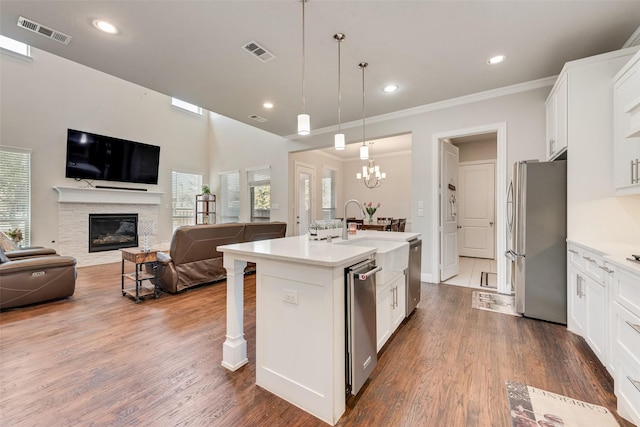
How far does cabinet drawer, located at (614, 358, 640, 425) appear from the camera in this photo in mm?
1367

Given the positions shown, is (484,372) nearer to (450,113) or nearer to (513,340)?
(513,340)

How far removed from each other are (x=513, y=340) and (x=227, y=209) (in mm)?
7202

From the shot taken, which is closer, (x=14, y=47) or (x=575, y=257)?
(x=575, y=257)

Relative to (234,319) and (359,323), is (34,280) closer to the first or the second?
(234,319)

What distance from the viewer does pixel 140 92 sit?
675 centimetres

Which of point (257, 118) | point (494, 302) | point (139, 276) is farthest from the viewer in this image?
point (257, 118)

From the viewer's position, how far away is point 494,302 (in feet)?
11.2

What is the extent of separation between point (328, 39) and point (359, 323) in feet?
8.49

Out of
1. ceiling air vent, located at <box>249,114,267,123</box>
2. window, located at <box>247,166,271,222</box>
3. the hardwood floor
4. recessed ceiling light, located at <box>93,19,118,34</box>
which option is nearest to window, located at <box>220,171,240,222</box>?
window, located at <box>247,166,271,222</box>

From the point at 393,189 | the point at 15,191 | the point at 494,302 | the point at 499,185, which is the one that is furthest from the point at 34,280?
the point at 393,189

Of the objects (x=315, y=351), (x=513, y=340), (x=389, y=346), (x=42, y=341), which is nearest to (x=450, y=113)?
(x=513, y=340)

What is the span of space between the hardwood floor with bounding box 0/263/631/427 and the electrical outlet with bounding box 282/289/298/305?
2.11 ft

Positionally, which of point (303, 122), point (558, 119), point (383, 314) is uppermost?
point (558, 119)

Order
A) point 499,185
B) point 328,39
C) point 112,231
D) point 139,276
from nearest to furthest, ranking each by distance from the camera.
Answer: point 328,39, point 139,276, point 499,185, point 112,231
